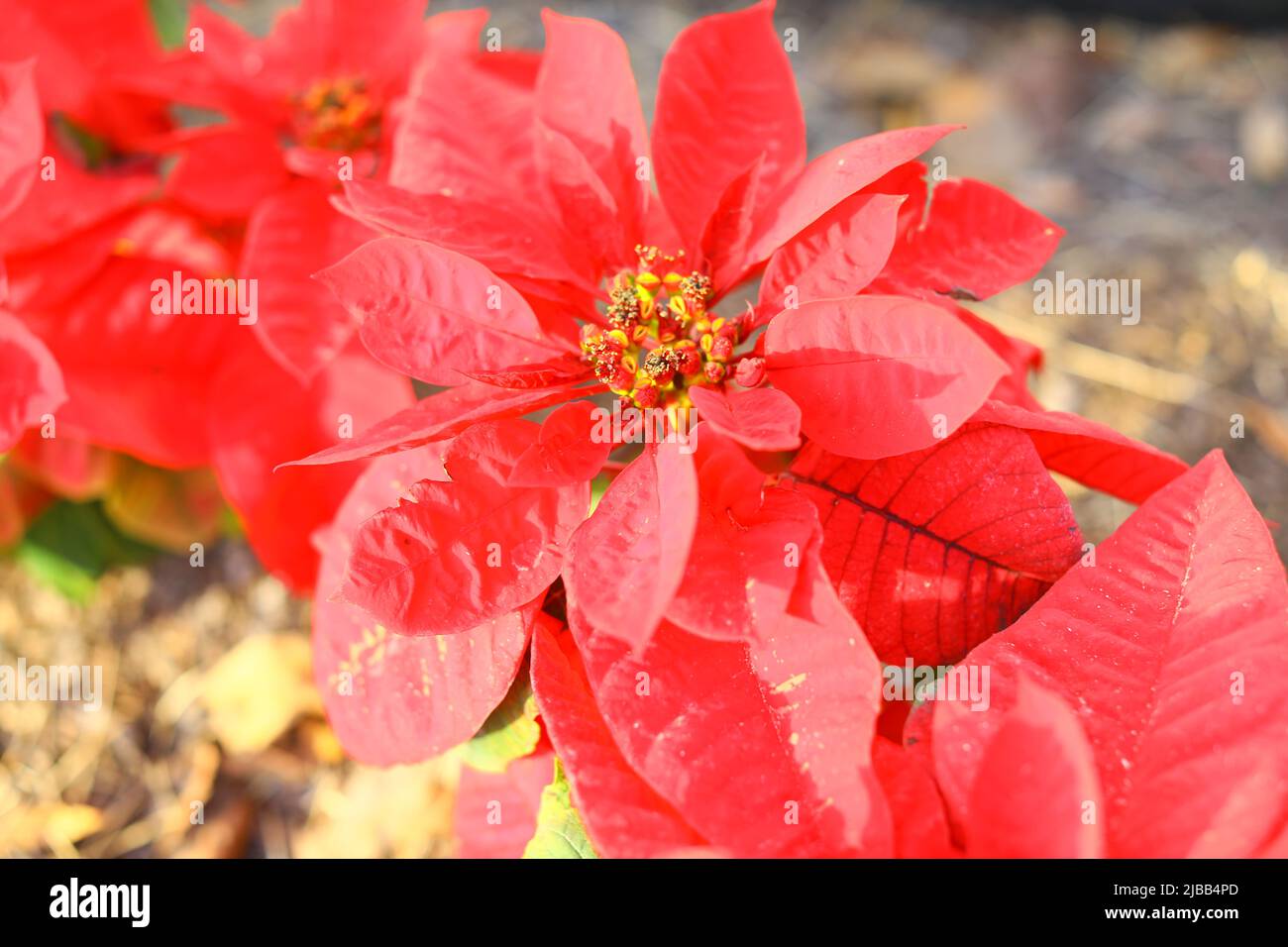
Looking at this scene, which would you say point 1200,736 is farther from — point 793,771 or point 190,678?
point 190,678

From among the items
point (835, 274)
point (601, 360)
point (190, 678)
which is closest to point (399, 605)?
point (601, 360)

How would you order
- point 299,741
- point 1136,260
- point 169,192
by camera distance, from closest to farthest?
point 169,192 → point 299,741 → point 1136,260

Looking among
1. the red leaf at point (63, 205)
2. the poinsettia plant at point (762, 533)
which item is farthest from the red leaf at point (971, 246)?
the red leaf at point (63, 205)

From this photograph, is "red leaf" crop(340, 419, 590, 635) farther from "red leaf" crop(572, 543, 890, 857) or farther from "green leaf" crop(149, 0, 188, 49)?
"green leaf" crop(149, 0, 188, 49)

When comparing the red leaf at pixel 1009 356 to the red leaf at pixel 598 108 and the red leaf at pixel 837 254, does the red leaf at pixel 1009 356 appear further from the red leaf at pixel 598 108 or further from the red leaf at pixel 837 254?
the red leaf at pixel 598 108

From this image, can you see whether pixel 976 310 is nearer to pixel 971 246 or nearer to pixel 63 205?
pixel 971 246
